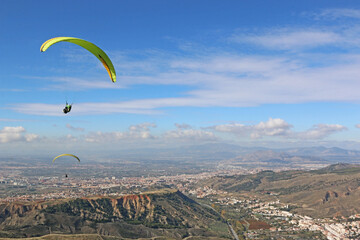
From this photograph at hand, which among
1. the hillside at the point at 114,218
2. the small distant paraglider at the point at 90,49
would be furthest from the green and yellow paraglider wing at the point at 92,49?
the hillside at the point at 114,218

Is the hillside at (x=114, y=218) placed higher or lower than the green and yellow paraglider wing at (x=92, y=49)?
lower

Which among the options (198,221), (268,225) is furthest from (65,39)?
(268,225)

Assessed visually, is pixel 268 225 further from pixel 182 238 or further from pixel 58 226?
pixel 58 226

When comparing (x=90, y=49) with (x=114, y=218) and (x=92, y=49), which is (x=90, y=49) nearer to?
(x=92, y=49)

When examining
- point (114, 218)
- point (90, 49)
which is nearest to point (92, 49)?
point (90, 49)

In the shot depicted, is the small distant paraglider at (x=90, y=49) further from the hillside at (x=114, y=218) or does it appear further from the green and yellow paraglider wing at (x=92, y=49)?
the hillside at (x=114, y=218)

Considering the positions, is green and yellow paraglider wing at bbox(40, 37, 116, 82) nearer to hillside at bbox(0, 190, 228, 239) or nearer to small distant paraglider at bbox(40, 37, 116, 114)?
small distant paraglider at bbox(40, 37, 116, 114)

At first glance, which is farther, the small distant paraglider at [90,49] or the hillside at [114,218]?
the hillside at [114,218]
